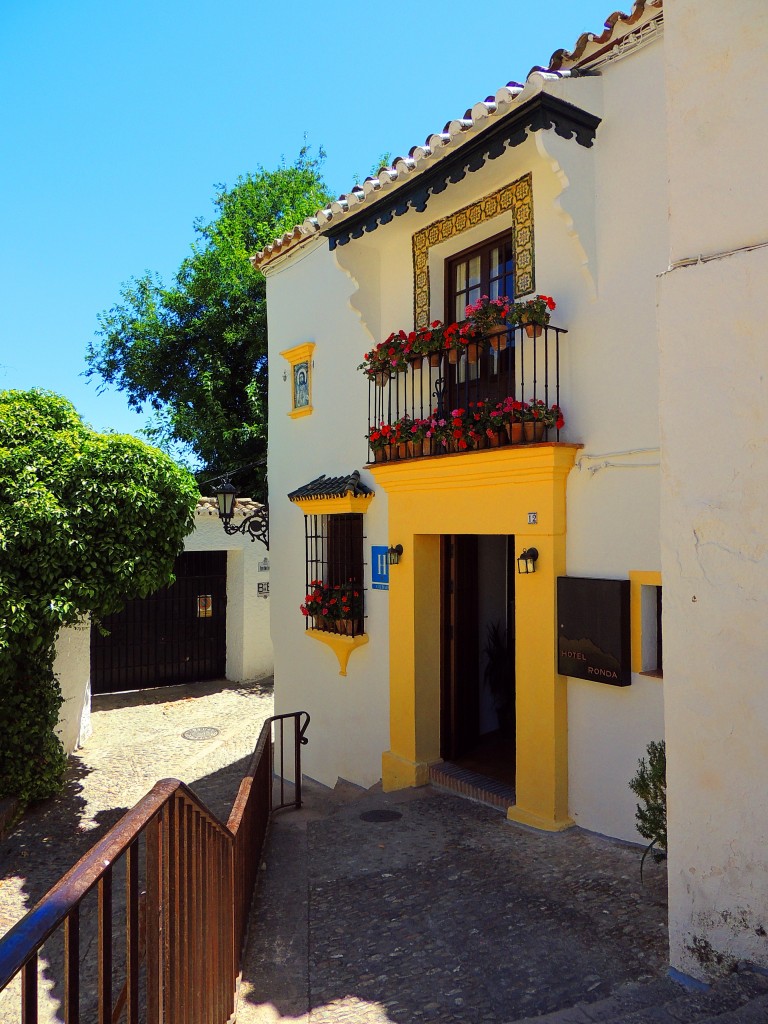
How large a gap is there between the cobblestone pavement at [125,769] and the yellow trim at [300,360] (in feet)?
15.9

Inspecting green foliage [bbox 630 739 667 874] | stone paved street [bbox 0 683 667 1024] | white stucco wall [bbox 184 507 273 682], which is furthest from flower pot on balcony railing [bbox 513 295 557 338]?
white stucco wall [bbox 184 507 273 682]

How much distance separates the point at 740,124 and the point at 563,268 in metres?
3.12

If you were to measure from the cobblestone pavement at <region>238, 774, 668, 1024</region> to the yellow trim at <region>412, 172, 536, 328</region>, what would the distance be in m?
4.62

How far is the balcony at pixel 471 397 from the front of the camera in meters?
6.18

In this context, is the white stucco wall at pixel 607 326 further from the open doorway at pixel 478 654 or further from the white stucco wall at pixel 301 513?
the white stucco wall at pixel 301 513

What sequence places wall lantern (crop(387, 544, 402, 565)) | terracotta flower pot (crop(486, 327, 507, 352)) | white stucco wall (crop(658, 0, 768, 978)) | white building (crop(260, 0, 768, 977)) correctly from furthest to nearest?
wall lantern (crop(387, 544, 402, 565)) < terracotta flower pot (crop(486, 327, 507, 352)) < white building (crop(260, 0, 768, 977)) < white stucco wall (crop(658, 0, 768, 978))

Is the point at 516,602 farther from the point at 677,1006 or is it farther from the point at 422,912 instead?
the point at 677,1006

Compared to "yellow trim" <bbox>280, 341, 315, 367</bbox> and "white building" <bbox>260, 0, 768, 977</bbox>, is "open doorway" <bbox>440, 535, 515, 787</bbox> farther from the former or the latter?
"yellow trim" <bbox>280, 341, 315, 367</bbox>

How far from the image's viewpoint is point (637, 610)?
5598 mm

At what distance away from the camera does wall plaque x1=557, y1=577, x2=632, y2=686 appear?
561 centimetres

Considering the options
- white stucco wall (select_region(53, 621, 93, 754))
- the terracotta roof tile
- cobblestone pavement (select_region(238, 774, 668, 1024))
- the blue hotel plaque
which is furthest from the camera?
white stucco wall (select_region(53, 621, 93, 754))

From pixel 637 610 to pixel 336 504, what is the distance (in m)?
3.92

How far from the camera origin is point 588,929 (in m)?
4.16

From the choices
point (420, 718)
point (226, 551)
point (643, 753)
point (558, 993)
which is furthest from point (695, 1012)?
point (226, 551)
